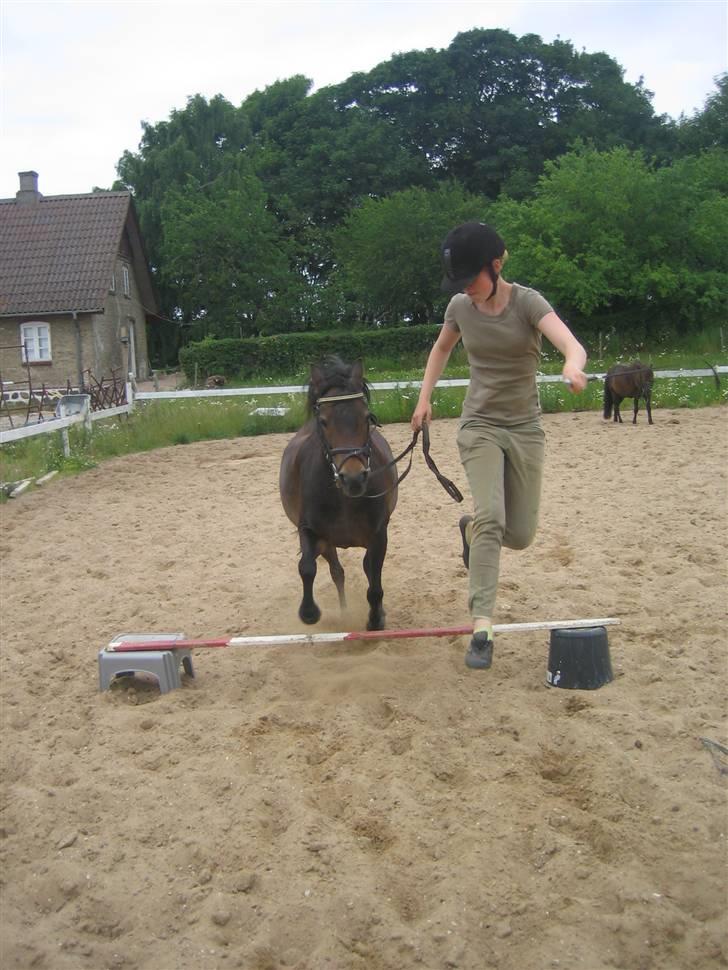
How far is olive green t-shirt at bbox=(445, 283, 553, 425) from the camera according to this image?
15.6 ft

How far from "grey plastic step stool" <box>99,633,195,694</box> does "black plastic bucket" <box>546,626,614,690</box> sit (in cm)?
221

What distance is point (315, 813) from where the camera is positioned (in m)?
3.75

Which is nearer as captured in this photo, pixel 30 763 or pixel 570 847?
pixel 570 847

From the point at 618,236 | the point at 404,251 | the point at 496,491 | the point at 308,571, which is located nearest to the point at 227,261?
the point at 404,251

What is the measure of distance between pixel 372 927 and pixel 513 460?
2651mm

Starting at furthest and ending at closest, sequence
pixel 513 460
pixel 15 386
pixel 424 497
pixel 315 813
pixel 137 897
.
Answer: pixel 15 386
pixel 424 497
pixel 513 460
pixel 315 813
pixel 137 897

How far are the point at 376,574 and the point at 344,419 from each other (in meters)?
1.37

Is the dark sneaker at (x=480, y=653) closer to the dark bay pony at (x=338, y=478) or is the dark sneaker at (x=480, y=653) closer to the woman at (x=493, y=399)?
the woman at (x=493, y=399)

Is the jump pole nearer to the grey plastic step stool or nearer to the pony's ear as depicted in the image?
the grey plastic step stool

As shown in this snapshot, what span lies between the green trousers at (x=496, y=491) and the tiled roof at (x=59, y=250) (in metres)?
34.6

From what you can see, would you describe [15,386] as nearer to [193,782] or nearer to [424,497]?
[424,497]

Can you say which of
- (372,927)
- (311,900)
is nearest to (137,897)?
(311,900)

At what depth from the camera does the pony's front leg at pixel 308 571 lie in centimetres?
583

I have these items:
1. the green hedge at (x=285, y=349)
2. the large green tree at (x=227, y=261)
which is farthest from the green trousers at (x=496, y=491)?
→ the large green tree at (x=227, y=261)
